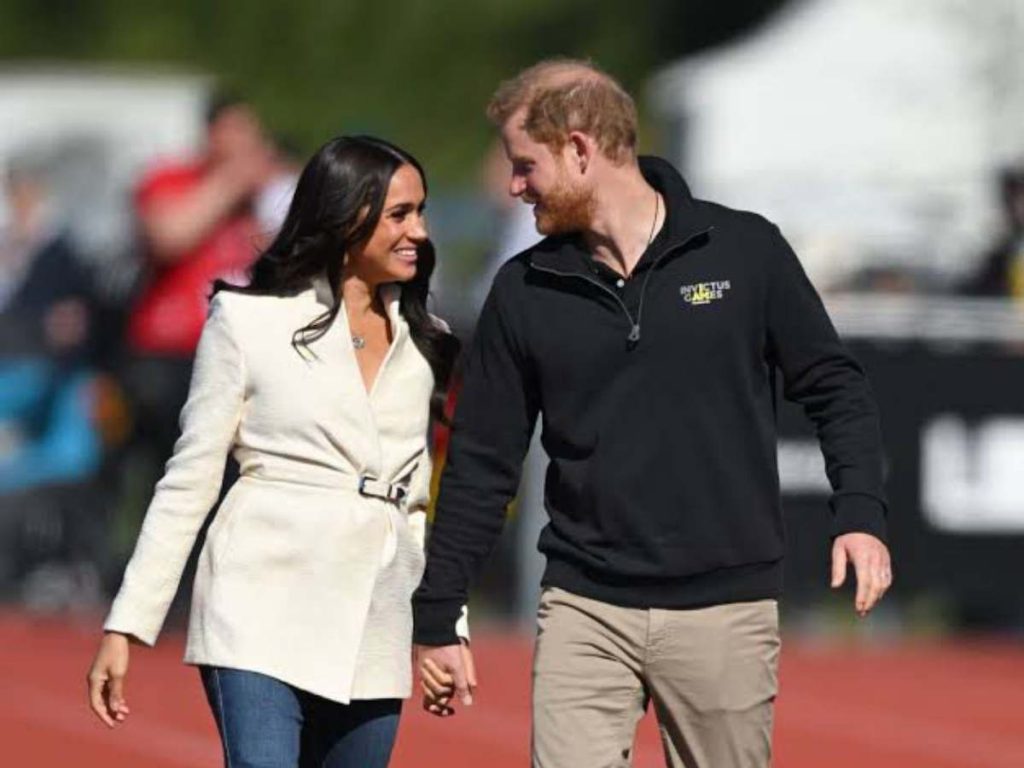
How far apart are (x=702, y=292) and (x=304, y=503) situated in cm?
97

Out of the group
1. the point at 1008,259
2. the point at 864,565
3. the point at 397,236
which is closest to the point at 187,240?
the point at 1008,259

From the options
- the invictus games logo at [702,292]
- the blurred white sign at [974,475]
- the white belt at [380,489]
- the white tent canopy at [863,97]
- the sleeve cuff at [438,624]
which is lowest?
the sleeve cuff at [438,624]

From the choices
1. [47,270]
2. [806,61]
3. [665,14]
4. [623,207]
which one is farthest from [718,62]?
[623,207]

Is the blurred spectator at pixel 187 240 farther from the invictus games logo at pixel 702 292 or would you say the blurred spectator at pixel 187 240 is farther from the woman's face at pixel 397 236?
the invictus games logo at pixel 702 292

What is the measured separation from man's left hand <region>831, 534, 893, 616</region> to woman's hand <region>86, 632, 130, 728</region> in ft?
5.04

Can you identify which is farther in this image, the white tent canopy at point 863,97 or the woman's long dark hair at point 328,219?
the white tent canopy at point 863,97

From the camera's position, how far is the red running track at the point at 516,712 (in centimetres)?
1184

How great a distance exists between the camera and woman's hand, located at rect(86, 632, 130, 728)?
6.65 meters

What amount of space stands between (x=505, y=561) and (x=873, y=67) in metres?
16.4

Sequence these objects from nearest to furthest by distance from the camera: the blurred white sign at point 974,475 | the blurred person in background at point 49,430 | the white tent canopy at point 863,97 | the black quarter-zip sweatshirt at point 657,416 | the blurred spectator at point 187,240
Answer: the black quarter-zip sweatshirt at point 657,416
the blurred spectator at point 187,240
the blurred white sign at point 974,475
the blurred person in background at point 49,430
the white tent canopy at point 863,97

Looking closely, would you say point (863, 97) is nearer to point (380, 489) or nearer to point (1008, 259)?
point (1008, 259)

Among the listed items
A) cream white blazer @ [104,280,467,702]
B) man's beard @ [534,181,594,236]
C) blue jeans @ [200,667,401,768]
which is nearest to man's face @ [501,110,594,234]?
man's beard @ [534,181,594,236]

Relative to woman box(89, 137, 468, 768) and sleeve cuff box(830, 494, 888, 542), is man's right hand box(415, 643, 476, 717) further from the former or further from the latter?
sleeve cuff box(830, 494, 888, 542)

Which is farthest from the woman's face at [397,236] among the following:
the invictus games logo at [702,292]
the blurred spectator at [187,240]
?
the blurred spectator at [187,240]
